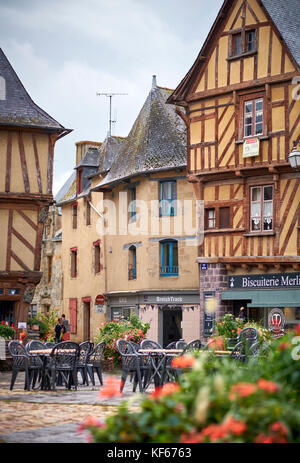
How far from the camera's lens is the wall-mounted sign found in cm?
2250

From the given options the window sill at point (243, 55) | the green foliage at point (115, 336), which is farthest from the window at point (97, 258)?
the green foliage at point (115, 336)

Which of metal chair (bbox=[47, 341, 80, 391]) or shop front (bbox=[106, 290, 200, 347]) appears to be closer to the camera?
metal chair (bbox=[47, 341, 80, 391])

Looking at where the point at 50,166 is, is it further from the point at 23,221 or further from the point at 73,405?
the point at 73,405

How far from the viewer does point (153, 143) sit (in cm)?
3000

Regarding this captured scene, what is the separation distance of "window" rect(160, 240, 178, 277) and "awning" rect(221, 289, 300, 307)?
550 centimetres

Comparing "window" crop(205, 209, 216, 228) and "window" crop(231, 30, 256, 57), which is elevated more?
"window" crop(231, 30, 256, 57)

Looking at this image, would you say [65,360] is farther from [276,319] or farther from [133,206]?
[133,206]

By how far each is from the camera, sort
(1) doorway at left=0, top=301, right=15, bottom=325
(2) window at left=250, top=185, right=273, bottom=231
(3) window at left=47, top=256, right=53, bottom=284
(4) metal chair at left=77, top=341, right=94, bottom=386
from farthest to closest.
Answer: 1. (3) window at left=47, top=256, right=53, bottom=284
2. (1) doorway at left=0, top=301, right=15, bottom=325
3. (2) window at left=250, top=185, right=273, bottom=231
4. (4) metal chair at left=77, top=341, right=94, bottom=386

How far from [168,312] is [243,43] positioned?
423 inches

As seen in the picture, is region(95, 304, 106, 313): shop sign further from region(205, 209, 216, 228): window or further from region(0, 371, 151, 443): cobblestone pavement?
region(0, 371, 151, 443): cobblestone pavement

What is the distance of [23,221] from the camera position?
84.0 feet

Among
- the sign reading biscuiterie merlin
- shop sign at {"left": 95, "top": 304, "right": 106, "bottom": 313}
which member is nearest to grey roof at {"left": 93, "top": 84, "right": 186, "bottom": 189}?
shop sign at {"left": 95, "top": 304, "right": 106, "bottom": 313}

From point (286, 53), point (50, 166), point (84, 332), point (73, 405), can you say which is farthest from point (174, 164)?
point (73, 405)

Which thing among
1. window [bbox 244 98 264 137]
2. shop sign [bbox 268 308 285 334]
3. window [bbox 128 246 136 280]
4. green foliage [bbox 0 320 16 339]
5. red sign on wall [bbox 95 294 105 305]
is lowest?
green foliage [bbox 0 320 16 339]
